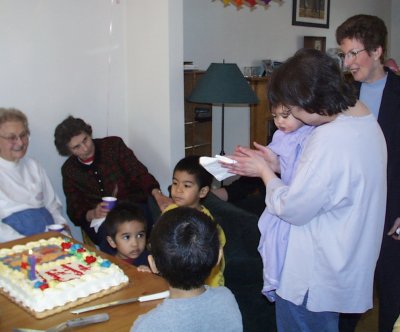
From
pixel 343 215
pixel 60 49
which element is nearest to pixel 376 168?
pixel 343 215

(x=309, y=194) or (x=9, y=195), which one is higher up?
(x=309, y=194)

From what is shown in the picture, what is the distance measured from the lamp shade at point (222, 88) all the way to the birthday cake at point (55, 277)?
67.5 inches

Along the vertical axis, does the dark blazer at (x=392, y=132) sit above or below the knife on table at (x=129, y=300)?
above

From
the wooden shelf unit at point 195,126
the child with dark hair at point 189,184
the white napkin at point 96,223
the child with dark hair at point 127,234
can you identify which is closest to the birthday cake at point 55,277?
the child with dark hair at point 127,234

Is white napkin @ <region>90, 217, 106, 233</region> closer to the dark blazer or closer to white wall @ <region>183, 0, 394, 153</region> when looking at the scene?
the dark blazer

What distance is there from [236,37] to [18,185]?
2.69 meters

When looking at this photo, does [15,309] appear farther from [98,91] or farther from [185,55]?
[185,55]

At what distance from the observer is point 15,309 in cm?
150

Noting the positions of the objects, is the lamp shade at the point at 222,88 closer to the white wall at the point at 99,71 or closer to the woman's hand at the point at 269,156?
the white wall at the point at 99,71

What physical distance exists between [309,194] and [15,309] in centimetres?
98

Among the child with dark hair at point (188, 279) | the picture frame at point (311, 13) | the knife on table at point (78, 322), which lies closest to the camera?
the child with dark hair at point (188, 279)

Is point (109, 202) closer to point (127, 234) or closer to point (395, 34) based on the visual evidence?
point (127, 234)

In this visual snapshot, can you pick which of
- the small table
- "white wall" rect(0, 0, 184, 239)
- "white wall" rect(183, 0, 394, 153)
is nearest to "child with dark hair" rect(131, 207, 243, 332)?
the small table

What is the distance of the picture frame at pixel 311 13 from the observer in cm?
512
